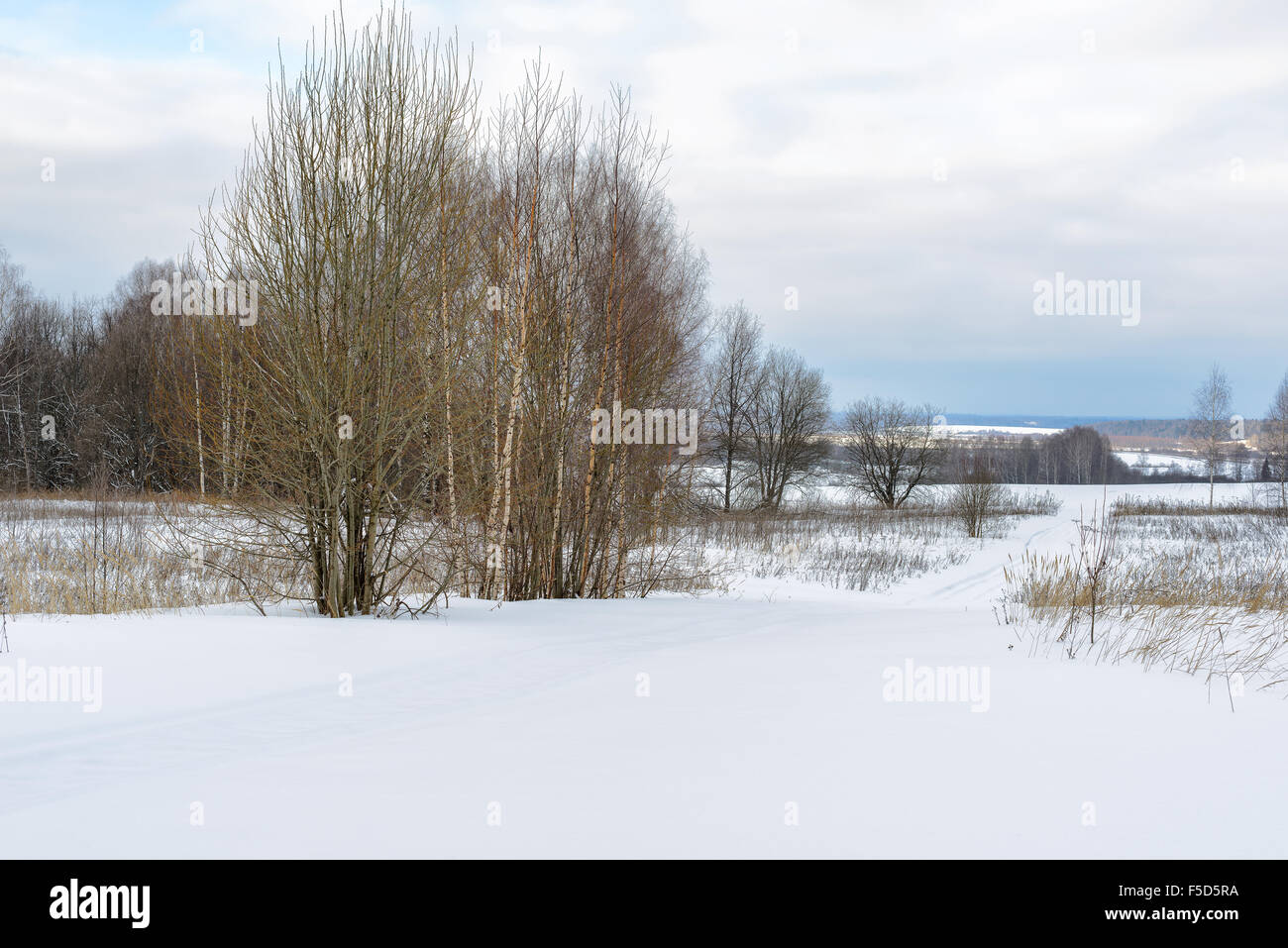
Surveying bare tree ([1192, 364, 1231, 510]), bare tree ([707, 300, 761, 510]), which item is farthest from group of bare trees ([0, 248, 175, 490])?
bare tree ([1192, 364, 1231, 510])

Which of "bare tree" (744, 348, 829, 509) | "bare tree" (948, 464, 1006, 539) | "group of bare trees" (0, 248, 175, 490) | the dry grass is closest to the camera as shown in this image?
the dry grass

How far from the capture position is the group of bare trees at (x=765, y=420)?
3900 centimetres

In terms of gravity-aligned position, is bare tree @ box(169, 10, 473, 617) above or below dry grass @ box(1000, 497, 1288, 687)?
above

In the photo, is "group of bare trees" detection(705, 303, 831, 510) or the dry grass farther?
"group of bare trees" detection(705, 303, 831, 510)

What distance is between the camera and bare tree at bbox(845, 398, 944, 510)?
149 ft

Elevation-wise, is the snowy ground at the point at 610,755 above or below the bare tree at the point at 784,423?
below

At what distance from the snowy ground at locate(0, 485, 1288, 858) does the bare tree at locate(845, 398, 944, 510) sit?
131 ft

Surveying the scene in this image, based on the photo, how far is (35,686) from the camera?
17.3ft

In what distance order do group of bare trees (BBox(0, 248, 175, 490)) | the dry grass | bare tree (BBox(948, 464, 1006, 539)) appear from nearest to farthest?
the dry grass
bare tree (BBox(948, 464, 1006, 539))
group of bare trees (BBox(0, 248, 175, 490))

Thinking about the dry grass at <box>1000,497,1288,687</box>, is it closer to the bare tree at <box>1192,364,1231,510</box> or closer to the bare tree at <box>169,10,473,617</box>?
the bare tree at <box>169,10,473,617</box>

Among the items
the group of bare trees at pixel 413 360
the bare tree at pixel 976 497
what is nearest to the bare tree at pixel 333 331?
the group of bare trees at pixel 413 360

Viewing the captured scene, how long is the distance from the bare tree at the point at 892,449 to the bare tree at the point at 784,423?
4.58 meters

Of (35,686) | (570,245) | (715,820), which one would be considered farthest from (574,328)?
(715,820)

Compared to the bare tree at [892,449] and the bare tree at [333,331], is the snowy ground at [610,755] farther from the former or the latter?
the bare tree at [892,449]
